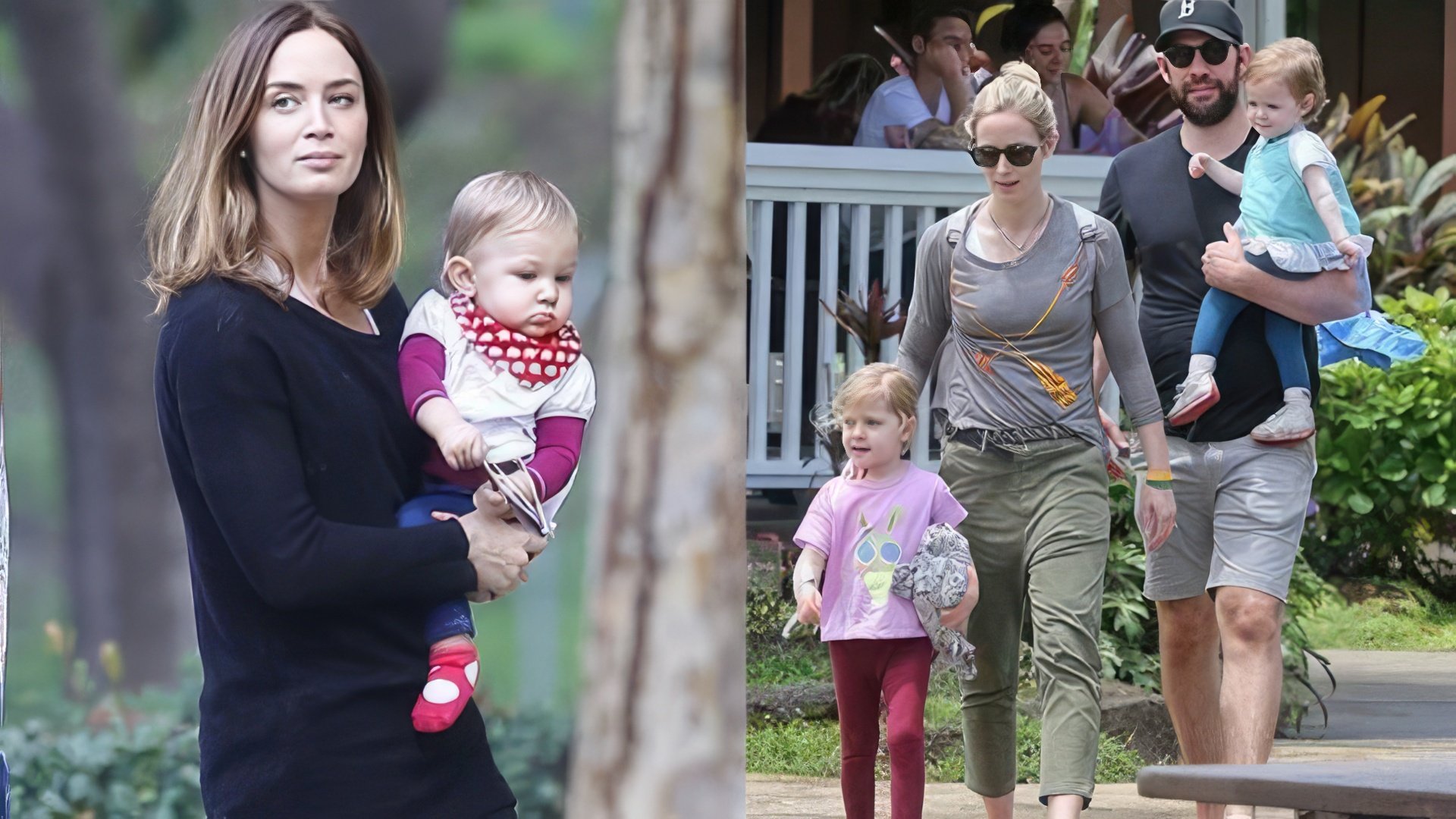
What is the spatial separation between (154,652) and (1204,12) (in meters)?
3.43

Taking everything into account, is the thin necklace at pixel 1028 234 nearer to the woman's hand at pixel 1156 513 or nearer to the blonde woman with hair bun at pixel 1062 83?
the woman's hand at pixel 1156 513

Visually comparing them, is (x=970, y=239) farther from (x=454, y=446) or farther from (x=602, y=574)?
(x=454, y=446)

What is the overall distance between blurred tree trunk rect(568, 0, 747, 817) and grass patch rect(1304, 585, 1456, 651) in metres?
7.05

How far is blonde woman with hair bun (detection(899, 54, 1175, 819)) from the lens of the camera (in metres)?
4.70

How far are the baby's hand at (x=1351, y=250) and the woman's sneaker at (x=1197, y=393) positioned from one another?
42cm

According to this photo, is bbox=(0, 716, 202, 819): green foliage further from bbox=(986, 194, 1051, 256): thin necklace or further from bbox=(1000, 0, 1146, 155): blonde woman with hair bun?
bbox=(1000, 0, 1146, 155): blonde woman with hair bun

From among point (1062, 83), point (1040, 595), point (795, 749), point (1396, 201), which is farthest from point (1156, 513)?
point (1396, 201)

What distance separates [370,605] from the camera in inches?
103

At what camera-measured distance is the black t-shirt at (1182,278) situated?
5.06 meters

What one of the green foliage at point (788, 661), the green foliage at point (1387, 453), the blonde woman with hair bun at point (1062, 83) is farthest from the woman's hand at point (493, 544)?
the green foliage at point (1387, 453)

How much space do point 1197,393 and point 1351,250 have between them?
0.54 meters

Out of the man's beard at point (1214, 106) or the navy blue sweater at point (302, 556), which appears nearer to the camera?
the navy blue sweater at point (302, 556)

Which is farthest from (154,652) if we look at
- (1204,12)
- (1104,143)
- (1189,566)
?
(1104,143)

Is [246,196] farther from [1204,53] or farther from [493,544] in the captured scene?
[1204,53]
